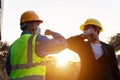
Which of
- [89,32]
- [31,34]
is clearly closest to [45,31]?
[31,34]

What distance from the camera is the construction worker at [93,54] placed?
27.2 ft

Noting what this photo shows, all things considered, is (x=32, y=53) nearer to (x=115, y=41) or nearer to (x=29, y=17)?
(x=29, y=17)

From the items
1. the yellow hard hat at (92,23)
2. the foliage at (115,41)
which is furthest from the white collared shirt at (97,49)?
the foliage at (115,41)

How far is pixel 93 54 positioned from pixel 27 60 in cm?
220

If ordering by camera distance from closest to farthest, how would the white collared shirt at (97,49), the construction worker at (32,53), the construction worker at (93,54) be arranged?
the construction worker at (32,53), the construction worker at (93,54), the white collared shirt at (97,49)

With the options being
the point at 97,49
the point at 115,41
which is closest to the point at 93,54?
the point at 97,49

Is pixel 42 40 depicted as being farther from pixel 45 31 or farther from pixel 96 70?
pixel 96 70

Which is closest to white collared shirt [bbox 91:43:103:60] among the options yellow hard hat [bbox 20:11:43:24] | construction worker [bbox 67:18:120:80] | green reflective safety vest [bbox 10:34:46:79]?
construction worker [bbox 67:18:120:80]

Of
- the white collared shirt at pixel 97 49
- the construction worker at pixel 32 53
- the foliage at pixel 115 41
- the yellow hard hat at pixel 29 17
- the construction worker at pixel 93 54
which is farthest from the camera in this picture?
the foliage at pixel 115 41

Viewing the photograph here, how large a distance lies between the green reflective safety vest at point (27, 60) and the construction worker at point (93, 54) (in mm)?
1861

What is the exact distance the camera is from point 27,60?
649 centimetres

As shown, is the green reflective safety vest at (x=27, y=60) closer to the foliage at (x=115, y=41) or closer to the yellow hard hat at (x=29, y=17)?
the yellow hard hat at (x=29, y=17)

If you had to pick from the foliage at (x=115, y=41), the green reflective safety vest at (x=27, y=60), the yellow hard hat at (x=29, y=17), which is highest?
the yellow hard hat at (x=29, y=17)

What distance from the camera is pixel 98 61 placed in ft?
27.5
